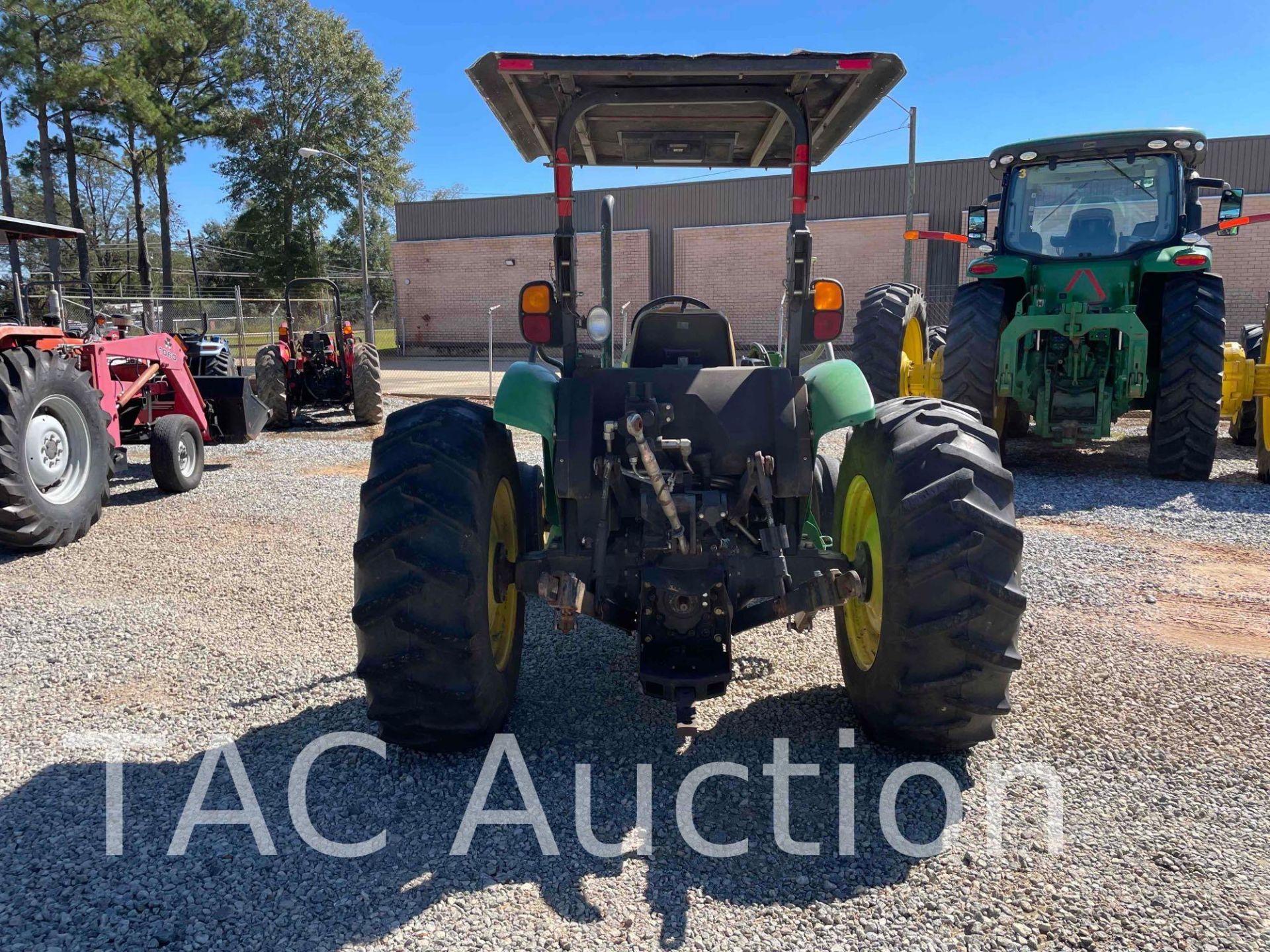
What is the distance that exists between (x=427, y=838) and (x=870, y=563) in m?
1.80

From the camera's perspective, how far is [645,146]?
178 inches

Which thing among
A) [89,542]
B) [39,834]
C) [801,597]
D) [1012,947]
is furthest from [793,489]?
[89,542]

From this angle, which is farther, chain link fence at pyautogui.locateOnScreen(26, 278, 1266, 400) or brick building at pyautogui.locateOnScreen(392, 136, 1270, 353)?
brick building at pyautogui.locateOnScreen(392, 136, 1270, 353)

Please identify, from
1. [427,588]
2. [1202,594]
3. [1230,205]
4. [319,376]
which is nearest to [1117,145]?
[1230,205]

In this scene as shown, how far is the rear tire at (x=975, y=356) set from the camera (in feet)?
27.3

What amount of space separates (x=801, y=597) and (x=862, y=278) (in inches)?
952

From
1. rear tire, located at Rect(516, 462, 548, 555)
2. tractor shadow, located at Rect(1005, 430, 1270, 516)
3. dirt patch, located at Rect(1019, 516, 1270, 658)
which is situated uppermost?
rear tire, located at Rect(516, 462, 548, 555)

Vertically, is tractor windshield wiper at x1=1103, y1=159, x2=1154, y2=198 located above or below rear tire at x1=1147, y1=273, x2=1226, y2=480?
above

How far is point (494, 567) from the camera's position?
11.3 ft

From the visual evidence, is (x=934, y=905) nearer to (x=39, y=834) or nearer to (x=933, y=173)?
(x=39, y=834)

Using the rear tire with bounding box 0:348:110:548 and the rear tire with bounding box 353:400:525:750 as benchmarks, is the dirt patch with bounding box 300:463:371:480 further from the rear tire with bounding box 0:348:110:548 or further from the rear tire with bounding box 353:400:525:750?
the rear tire with bounding box 353:400:525:750

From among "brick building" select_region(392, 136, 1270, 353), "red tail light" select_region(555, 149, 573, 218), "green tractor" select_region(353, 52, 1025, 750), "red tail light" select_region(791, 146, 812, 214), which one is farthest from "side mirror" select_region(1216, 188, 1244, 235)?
"brick building" select_region(392, 136, 1270, 353)

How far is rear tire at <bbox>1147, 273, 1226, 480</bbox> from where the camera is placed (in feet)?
25.7

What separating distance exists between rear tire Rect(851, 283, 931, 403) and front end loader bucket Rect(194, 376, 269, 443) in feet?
21.5
